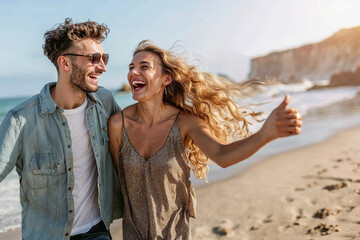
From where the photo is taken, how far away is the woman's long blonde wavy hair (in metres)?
3.71

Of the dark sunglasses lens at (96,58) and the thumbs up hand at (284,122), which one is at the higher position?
the dark sunglasses lens at (96,58)

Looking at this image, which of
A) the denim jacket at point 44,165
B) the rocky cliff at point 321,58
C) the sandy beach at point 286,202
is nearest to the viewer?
the denim jacket at point 44,165

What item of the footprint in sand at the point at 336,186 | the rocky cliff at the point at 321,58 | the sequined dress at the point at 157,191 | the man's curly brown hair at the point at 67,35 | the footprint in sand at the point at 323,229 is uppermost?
the rocky cliff at the point at 321,58

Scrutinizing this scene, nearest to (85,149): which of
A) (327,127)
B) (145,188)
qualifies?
(145,188)

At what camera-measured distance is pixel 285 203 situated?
17.3 ft

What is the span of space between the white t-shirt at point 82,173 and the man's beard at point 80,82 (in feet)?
0.55

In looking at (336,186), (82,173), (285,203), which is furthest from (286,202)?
(82,173)

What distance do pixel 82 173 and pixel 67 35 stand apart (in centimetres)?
130

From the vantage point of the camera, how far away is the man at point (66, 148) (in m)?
3.16

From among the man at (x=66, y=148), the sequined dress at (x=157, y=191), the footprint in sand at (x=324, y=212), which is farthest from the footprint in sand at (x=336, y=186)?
the man at (x=66, y=148)

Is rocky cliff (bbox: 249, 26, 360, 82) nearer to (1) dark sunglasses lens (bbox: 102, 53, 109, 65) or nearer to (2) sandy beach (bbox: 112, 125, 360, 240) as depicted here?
(2) sandy beach (bbox: 112, 125, 360, 240)

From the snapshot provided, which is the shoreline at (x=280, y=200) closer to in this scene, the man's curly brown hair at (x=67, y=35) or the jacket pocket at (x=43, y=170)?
the jacket pocket at (x=43, y=170)

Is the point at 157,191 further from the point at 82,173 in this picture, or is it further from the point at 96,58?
the point at 96,58

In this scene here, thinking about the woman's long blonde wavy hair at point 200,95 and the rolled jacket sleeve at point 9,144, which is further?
the woman's long blonde wavy hair at point 200,95
